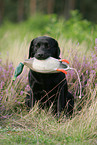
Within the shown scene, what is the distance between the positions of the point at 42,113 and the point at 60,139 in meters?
0.73

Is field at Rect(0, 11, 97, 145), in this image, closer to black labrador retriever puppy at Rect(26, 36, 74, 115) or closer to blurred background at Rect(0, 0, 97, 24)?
black labrador retriever puppy at Rect(26, 36, 74, 115)

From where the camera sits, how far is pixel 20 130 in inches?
108

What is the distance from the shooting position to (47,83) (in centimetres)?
292

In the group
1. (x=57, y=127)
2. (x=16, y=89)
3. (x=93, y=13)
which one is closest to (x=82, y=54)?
(x=16, y=89)

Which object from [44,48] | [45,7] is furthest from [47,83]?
[45,7]

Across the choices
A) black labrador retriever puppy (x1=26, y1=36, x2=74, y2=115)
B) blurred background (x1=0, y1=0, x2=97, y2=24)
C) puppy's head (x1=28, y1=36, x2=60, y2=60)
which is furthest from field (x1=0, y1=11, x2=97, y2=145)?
blurred background (x1=0, y1=0, x2=97, y2=24)

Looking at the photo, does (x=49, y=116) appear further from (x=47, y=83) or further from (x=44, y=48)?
(x=44, y=48)

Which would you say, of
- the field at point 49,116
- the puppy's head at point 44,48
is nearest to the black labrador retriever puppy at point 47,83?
the puppy's head at point 44,48

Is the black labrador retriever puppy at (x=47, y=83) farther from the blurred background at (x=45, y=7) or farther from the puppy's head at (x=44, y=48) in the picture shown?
the blurred background at (x=45, y=7)

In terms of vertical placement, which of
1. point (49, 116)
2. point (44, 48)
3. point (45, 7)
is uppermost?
point (45, 7)

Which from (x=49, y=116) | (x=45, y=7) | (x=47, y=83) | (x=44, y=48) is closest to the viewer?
(x=44, y=48)

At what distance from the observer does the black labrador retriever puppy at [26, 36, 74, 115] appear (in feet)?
9.19

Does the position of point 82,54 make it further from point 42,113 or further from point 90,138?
point 90,138

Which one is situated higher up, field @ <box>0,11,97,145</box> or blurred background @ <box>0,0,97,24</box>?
blurred background @ <box>0,0,97,24</box>
